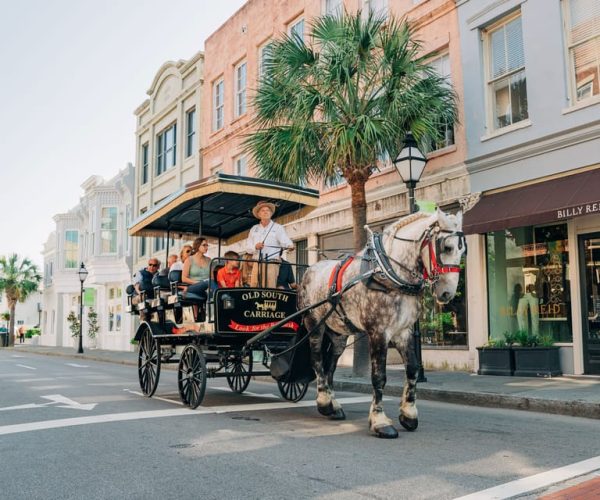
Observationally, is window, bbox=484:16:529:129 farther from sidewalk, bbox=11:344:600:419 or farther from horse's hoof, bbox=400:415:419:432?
horse's hoof, bbox=400:415:419:432

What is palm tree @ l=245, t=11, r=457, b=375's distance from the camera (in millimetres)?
12492

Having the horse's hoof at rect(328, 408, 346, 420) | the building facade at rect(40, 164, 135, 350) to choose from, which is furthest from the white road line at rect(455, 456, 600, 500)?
the building facade at rect(40, 164, 135, 350)

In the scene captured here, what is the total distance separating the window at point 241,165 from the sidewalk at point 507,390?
12.2 metres

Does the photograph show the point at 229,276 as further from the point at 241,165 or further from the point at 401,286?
the point at 241,165

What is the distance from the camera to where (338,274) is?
715cm

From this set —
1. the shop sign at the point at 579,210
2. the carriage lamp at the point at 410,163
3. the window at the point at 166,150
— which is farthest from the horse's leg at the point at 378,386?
the window at the point at 166,150

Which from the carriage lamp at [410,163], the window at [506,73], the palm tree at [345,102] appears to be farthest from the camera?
the window at [506,73]

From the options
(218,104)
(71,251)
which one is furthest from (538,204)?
(71,251)

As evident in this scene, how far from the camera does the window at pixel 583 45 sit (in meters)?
11.7

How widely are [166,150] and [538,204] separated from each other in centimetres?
2251

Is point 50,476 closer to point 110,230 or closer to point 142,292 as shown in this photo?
point 142,292

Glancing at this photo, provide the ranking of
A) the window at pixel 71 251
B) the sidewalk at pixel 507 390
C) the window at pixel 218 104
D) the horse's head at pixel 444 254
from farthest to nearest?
the window at pixel 71 251
the window at pixel 218 104
the sidewalk at pixel 507 390
the horse's head at pixel 444 254

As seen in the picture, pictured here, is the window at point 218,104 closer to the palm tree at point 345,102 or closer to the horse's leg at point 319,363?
the palm tree at point 345,102

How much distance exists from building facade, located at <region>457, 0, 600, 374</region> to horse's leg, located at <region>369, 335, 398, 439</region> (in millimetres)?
5707
